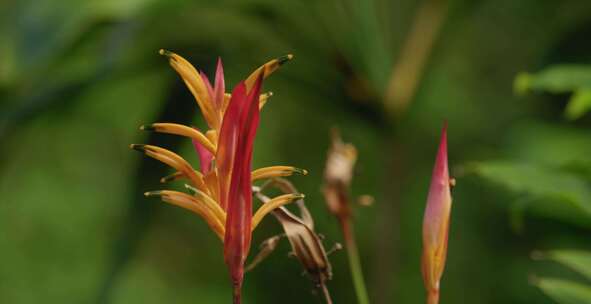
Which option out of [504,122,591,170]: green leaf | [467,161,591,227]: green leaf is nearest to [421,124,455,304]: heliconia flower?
[467,161,591,227]: green leaf

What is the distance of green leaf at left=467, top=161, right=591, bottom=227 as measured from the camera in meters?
0.39

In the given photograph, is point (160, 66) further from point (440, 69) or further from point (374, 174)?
point (440, 69)

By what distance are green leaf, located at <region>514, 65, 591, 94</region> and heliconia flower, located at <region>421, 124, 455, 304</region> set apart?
24 centimetres

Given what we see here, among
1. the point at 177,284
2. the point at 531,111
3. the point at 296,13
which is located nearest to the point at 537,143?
the point at 296,13

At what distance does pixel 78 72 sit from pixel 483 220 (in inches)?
33.5

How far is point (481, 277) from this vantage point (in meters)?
1.39

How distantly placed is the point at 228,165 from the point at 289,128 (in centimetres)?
129

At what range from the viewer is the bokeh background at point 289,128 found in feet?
2.31

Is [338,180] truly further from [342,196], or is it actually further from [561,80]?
[561,80]

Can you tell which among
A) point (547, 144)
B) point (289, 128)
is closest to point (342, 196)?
point (547, 144)

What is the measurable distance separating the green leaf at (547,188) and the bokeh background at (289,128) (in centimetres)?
26

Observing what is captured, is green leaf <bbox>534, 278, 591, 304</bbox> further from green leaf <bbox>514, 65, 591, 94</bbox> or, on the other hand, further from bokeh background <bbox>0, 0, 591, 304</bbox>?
bokeh background <bbox>0, 0, 591, 304</bbox>

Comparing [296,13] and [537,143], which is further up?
[296,13]

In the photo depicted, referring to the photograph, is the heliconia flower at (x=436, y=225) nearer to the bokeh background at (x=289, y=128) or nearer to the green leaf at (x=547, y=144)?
the bokeh background at (x=289, y=128)
